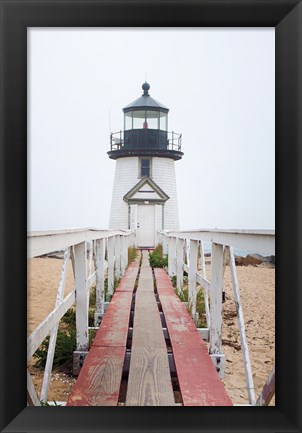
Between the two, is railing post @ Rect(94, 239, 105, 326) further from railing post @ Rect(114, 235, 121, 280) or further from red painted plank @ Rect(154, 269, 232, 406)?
railing post @ Rect(114, 235, 121, 280)

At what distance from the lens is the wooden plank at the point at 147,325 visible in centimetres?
358

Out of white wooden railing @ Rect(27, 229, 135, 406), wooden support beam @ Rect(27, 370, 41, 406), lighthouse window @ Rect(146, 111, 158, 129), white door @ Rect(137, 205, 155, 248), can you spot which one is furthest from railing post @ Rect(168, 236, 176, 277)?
lighthouse window @ Rect(146, 111, 158, 129)

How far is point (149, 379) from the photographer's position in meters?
2.75

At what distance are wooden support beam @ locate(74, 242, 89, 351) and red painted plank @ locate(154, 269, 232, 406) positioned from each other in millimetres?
709

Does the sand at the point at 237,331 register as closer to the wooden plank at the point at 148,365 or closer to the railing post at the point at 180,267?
the wooden plank at the point at 148,365

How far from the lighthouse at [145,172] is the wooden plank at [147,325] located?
12.3m

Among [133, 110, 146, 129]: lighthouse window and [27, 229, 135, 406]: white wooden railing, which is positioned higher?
[133, 110, 146, 129]: lighthouse window

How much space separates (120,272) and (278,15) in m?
7.03

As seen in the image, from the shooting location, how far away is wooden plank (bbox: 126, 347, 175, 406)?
2.44m

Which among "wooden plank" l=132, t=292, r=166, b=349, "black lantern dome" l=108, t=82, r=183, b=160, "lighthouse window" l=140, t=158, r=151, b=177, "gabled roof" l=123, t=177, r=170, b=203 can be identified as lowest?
"wooden plank" l=132, t=292, r=166, b=349

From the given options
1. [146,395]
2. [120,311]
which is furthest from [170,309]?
[146,395]

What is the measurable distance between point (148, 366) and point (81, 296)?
819mm
